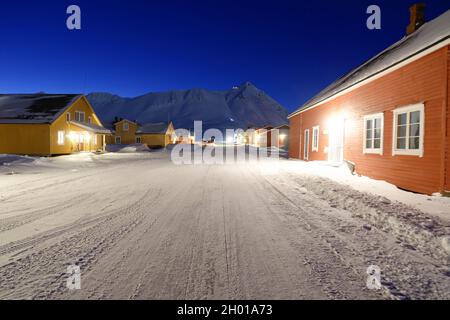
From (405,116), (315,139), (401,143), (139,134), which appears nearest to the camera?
(405,116)

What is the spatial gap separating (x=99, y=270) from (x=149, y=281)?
2.40 ft

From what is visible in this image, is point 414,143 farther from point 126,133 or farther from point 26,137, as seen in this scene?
point 126,133

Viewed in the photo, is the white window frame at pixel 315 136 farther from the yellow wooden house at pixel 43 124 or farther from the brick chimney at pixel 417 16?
the yellow wooden house at pixel 43 124

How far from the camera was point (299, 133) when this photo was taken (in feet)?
77.5

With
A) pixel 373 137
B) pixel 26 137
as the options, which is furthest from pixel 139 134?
pixel 373 137

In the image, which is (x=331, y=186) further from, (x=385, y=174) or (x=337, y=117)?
(x=337, y=117)

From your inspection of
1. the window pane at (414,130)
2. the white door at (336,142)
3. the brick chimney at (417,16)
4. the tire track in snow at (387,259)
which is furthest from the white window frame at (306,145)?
the tire track in snow at (387,259)

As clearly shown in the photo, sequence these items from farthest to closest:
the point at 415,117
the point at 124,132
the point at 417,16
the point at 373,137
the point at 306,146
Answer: the point at 124,132 → the point at 306,146 → the point at 417,16 → the point at 373,137 → the point at 415,117

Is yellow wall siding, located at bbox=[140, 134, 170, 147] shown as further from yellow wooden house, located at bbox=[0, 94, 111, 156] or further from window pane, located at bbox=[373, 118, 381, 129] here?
window pane, located at bbox=[373, 118, 381, 129]

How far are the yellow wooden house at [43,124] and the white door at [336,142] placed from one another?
2399cm

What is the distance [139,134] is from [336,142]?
160 ft

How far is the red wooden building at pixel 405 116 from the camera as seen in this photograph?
743 centimetres

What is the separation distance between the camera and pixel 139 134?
57062mm

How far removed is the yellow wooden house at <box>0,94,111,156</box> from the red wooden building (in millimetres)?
24915
